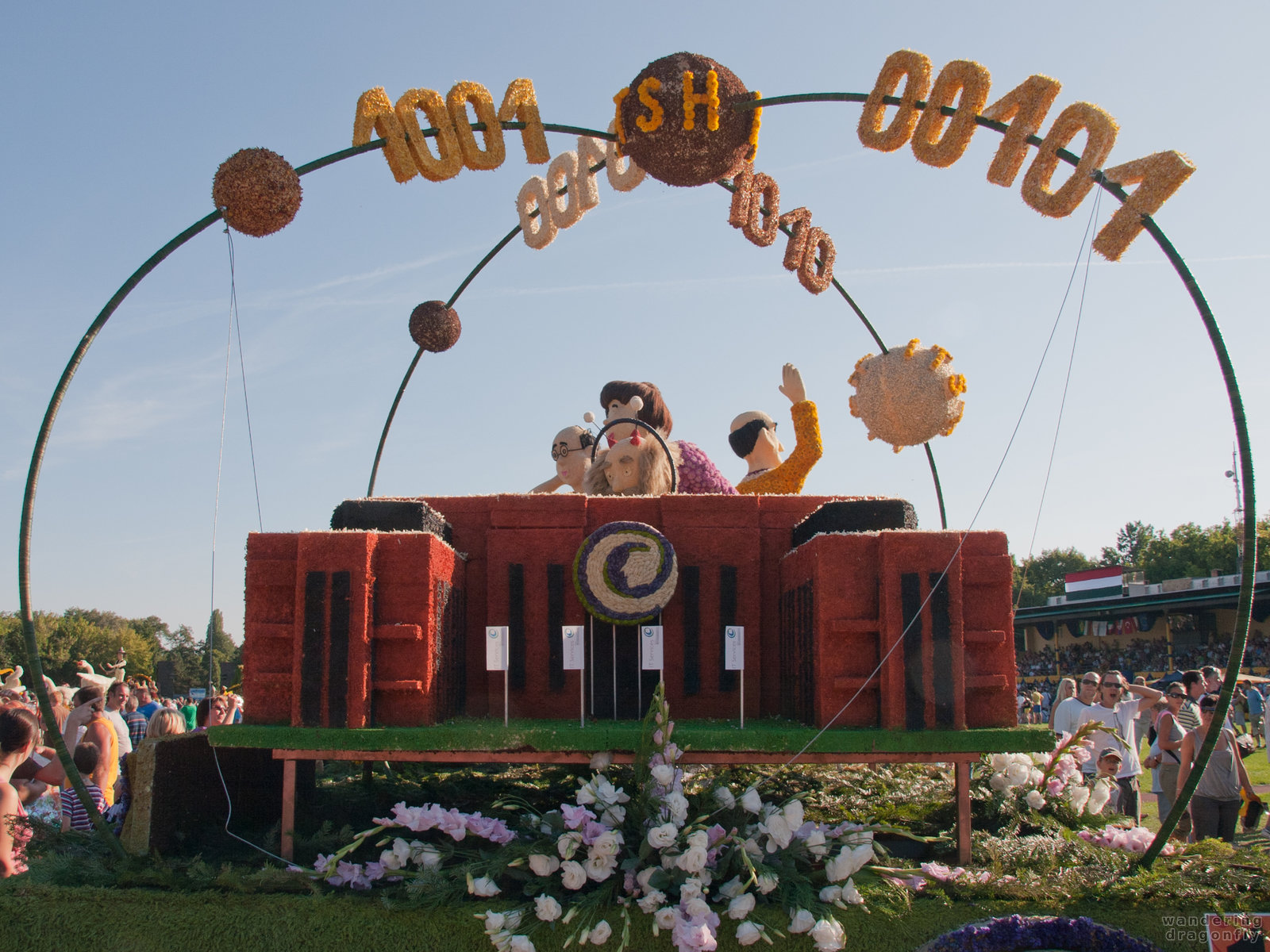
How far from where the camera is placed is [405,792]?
25.3 ft

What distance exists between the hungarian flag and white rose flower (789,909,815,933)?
60958 millimetres

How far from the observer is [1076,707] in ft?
34.1

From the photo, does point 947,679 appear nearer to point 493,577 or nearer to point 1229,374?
point 1229,374

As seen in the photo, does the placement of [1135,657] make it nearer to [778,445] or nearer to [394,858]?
[778,445]

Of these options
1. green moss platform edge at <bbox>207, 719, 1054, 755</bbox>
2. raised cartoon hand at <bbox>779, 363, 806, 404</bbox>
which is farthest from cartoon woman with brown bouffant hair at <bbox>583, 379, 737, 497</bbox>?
green moss platform edge at <bbox>207, 719, 1054, 755</bbox>

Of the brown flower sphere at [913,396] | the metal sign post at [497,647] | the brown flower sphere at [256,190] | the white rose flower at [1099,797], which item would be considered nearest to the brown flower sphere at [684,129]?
the brown flower sphere at [256,190]

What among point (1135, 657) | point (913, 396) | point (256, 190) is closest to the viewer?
point (256, 190)

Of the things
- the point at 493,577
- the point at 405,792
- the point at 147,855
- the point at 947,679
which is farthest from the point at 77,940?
the point at 947,679

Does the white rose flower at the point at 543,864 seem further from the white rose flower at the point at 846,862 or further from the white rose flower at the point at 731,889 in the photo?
the white rose flower at the point at 846,862

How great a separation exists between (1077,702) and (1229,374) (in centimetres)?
531

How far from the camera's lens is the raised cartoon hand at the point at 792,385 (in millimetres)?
10258

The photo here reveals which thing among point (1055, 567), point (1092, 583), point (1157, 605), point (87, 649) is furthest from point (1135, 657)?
point (87, 649)

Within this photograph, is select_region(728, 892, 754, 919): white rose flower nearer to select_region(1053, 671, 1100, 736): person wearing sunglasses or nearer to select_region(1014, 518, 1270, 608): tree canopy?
select_region(1053, 671, 1100, 736): person wearing sunglasses

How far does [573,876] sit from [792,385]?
20.4ft
